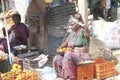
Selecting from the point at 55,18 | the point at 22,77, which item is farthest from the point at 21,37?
the point at 22,77

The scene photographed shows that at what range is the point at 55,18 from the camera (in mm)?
7172

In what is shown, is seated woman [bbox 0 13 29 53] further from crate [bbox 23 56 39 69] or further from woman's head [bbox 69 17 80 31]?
woman's head [bbox 69 17 80 31]

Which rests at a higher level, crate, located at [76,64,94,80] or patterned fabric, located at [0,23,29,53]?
patterned fabric, located at [0,23,29,53]

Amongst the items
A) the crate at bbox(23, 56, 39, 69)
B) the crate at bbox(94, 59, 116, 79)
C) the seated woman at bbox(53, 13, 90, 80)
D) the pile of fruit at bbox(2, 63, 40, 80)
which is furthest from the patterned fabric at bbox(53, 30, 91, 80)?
the pile of fruit at bbox(2, 63, 40, 80)

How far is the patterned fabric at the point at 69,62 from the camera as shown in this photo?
5891mm

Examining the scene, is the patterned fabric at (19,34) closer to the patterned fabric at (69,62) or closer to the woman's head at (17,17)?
the woman's head at (17,17)

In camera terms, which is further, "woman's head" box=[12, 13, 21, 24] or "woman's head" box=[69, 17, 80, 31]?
"woman's head" box=[12, 13, 21, 24]

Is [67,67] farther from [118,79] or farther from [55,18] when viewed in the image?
[55,18]

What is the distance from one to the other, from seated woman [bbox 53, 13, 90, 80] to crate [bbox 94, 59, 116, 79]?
10.6 inches

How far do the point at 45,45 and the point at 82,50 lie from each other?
4.94ft

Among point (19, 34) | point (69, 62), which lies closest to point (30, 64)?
point (19, 34)

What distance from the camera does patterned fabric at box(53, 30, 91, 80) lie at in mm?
5891

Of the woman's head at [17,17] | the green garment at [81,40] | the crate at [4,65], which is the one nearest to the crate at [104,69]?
the green garment at [81,40]

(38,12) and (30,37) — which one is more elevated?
(38,12)
